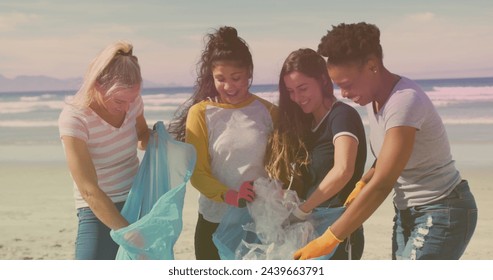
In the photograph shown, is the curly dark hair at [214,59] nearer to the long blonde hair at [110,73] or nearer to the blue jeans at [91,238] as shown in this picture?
the long blonde hair at [110,73]

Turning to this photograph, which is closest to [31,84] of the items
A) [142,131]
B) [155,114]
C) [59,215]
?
[155,114]

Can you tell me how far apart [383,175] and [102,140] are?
1.30 meters

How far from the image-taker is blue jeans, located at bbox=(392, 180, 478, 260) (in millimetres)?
3273

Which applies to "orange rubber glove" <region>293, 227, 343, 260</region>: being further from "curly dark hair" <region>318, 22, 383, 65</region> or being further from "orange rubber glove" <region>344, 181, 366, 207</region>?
"curly dark hair" <region>318, 22, 383, 65</region>

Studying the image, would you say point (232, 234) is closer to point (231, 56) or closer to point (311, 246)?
point (311, 246)

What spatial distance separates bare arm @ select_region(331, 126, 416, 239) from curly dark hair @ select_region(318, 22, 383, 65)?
378 millimetres

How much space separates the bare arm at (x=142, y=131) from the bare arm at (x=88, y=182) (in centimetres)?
41

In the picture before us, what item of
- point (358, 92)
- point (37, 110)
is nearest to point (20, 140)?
point (37, 110)

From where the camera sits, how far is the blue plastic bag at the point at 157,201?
3.68 meters

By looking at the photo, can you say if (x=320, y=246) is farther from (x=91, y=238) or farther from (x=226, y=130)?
(x=91, y=238)

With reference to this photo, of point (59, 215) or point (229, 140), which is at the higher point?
point (229, 140)

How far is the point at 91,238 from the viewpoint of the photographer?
144 inches

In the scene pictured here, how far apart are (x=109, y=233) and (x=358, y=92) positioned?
136 cm

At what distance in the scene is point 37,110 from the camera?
52.1 ft
